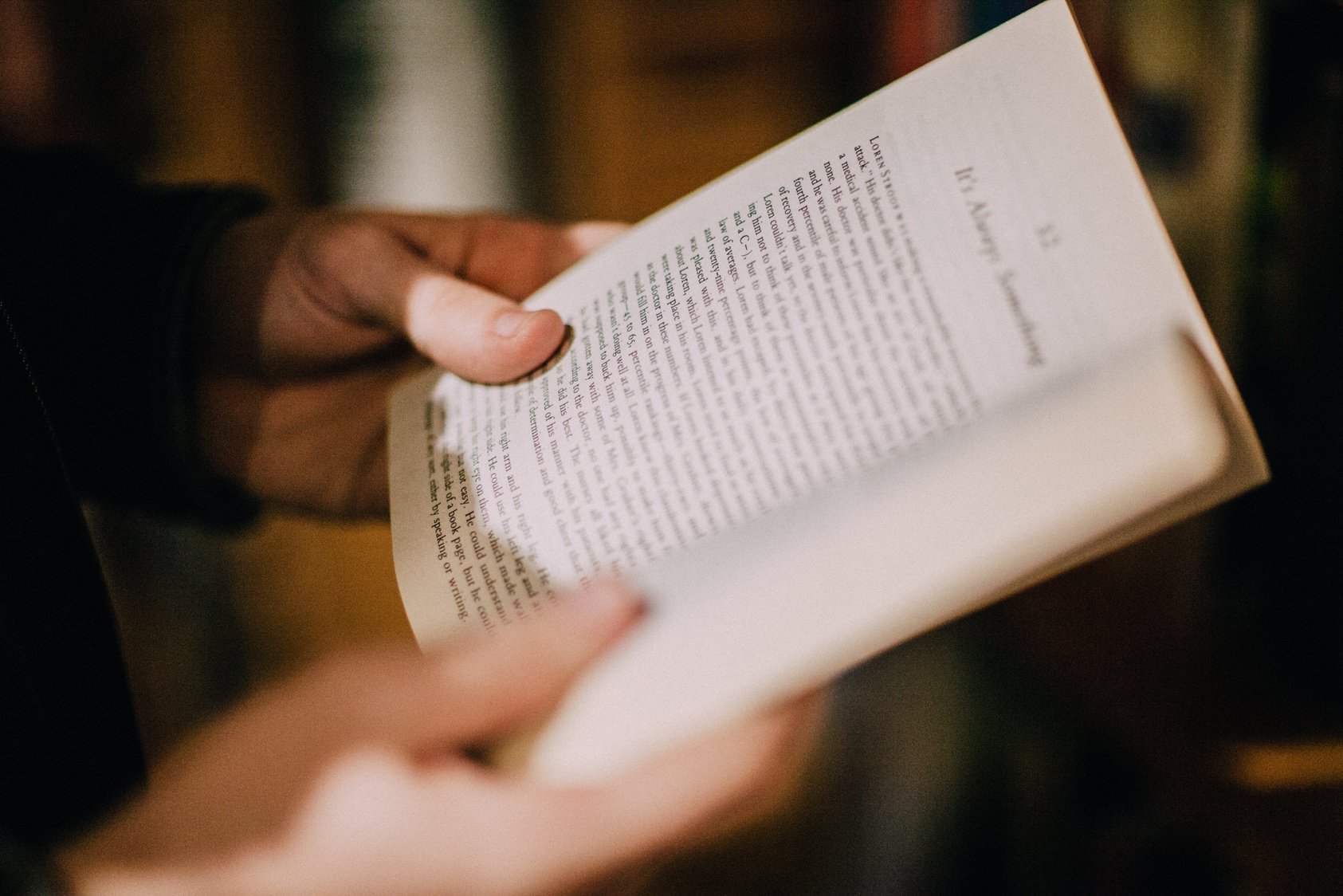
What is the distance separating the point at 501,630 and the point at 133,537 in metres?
1.11

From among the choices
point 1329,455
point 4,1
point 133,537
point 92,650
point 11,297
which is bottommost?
point 133,537

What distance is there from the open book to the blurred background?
1.09ft

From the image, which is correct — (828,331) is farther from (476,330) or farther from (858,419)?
(476,330)

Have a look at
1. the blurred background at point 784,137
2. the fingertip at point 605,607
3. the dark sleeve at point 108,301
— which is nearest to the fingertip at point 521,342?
the fingertip at point 605,607

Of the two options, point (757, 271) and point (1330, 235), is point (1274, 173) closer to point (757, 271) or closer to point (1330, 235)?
point (1330, 235)

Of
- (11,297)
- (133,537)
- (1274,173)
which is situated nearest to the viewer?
(11,297)

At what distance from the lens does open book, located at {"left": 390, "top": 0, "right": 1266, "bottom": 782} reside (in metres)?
0.28

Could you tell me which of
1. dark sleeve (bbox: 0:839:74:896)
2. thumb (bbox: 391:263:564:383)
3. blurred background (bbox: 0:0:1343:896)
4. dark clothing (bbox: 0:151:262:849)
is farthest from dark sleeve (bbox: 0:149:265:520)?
blurred background (bbox: 0:0:1343:896)

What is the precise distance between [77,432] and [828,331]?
509 mm

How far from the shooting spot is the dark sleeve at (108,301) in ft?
1.58

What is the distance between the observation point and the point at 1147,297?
12.0 inches

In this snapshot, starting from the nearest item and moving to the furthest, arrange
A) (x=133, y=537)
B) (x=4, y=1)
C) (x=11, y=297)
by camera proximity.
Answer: (x=11, y=297)
(x=4, y=1)
(x=133, y=537)

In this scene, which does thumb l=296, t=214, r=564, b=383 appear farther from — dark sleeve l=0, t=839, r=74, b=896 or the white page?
dark sleeve l=0, t=839, r=74, b=896

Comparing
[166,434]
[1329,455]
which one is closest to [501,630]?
[166,434]
